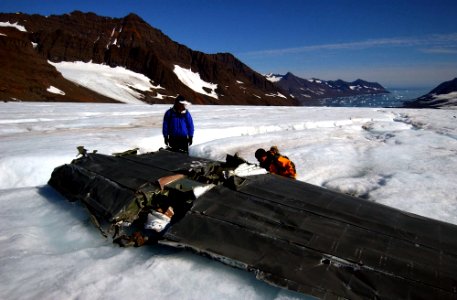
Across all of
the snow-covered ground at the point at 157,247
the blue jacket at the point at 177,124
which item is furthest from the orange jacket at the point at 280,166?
the blue jacket at the point at 177,124

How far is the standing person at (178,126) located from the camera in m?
7.30

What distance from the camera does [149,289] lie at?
304 centimetres

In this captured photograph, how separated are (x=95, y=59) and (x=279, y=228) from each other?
4367 inches

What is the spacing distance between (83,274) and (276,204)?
6.98 feet

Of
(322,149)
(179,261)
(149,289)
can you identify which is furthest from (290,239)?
(322,149)

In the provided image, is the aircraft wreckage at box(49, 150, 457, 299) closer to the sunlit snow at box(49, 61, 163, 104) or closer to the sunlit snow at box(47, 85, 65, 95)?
the sunlit snow at box(47, 85, 65, 95)

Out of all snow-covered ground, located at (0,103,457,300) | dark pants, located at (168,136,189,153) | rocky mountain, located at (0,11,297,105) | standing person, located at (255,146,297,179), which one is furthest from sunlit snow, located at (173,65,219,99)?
standing person, located at (255,146,297,179)

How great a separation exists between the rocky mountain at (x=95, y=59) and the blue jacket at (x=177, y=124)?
46390mm

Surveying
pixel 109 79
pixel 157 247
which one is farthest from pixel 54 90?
pixel 157 247

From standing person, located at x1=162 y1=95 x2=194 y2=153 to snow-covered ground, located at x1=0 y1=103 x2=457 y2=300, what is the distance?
191 cm

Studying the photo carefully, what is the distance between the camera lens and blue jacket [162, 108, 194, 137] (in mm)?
7328

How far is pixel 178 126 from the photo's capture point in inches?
291

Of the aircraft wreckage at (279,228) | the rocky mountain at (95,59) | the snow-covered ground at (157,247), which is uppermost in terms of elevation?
the rocky mountain at (95,59)

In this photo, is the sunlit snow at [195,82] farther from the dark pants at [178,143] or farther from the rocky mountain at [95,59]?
the dark pants at [178,143]
